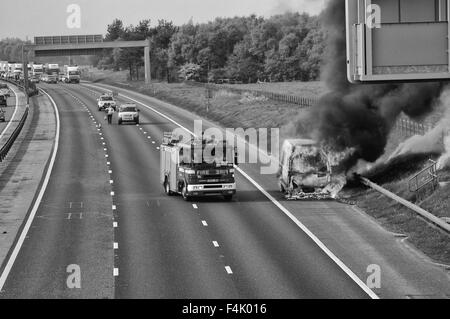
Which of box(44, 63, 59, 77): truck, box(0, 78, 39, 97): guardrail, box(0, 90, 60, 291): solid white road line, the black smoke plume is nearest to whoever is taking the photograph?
box(0, 90, 60, 291): solid white road line

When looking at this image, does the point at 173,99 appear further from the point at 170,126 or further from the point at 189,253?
the point at 189,253

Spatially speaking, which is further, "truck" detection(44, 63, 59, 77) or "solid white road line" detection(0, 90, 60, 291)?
"truck" detection(44, 63, 59, 77)

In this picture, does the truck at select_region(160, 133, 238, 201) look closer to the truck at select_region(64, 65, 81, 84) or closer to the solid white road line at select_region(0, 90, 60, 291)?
the solid white road line at select_region(0, 90, 60, 291)

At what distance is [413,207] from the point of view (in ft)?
119

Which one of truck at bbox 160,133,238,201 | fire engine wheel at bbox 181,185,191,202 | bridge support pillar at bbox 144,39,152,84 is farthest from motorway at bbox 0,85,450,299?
bridge support pillar at bbox 144,39,152,84

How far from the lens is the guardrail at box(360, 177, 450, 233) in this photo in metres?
32.8

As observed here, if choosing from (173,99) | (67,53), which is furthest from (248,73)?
(173,99)

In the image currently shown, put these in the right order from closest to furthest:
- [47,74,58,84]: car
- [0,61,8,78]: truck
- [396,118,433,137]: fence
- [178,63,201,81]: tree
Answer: [396,118,433,137]: fence < [178,63,201,81]: tree < [47,74,58,84]: car < [0,61,8,78]: truck

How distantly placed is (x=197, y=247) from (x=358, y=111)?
14.4 meters

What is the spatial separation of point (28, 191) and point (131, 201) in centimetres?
630

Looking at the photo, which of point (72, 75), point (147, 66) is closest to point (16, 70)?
point (72, 75)

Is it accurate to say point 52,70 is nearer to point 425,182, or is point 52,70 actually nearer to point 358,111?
point 358,111

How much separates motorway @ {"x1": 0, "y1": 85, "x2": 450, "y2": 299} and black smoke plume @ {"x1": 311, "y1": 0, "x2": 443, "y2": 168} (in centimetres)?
404

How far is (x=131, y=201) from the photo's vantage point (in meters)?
42.4
